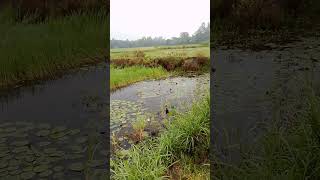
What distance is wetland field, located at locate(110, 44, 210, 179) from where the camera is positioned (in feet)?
9.02

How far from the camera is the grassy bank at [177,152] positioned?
2680 mm

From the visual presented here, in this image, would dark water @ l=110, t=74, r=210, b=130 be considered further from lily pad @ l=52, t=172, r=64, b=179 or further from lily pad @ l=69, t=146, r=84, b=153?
lily pad @ l=52, t=172, r=64, b=179

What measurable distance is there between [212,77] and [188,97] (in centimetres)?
25

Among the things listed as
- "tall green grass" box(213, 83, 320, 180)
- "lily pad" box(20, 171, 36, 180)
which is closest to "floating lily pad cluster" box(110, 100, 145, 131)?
"lily pad" box(20, 171, 36, 180)

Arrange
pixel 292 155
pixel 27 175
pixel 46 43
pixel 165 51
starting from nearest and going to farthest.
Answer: pixel 292 155
pixel 27 175
pixel 46 43
pixel 165 51

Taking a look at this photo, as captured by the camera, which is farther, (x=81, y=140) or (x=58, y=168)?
(x=81, y=140)

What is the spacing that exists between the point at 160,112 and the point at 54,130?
879mm

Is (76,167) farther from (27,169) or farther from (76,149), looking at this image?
(27,169)

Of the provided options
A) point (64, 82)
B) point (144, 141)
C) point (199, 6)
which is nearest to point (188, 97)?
point (144, 141)

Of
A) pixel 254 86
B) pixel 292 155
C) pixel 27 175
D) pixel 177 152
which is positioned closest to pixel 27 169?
pixel 27 175

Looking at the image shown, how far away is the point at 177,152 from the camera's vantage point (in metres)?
2.85

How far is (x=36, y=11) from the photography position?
9.23ft

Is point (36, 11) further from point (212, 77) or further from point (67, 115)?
point (212, 77)

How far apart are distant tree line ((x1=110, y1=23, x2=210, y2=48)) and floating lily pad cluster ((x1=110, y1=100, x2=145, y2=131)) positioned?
1.48ft
